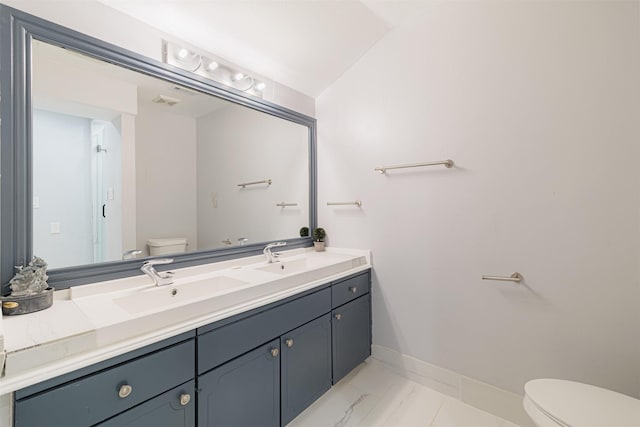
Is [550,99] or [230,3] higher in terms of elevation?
[230,3]

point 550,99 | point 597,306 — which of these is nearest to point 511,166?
point 550,99

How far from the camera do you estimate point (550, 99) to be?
151 cm

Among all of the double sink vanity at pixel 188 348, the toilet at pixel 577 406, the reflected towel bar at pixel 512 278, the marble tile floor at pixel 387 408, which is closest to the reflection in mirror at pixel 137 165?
the double sink vanity at pixel 188 348

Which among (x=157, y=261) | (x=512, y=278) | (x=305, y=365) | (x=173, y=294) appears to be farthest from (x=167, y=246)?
(x=512, y=278)

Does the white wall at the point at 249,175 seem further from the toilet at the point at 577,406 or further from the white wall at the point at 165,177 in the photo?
the toilet at the point at 577,406

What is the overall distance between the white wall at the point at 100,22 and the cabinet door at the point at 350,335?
1816mm

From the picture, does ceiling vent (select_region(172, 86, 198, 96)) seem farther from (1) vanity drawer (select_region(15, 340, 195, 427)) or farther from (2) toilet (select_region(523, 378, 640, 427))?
(2) toilet (select_region(523, 378, 640, 427))

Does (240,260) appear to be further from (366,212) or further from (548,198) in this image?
(548,198)

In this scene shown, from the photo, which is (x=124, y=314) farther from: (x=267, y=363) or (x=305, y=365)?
(x=305, y=365)

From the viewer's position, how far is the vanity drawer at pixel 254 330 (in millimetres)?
1171

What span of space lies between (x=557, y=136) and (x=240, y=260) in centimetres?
194

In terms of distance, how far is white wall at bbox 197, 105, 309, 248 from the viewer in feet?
6.04

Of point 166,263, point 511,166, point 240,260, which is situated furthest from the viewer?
point 240,260

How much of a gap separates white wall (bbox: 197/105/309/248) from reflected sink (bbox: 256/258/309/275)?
10.7 inches
